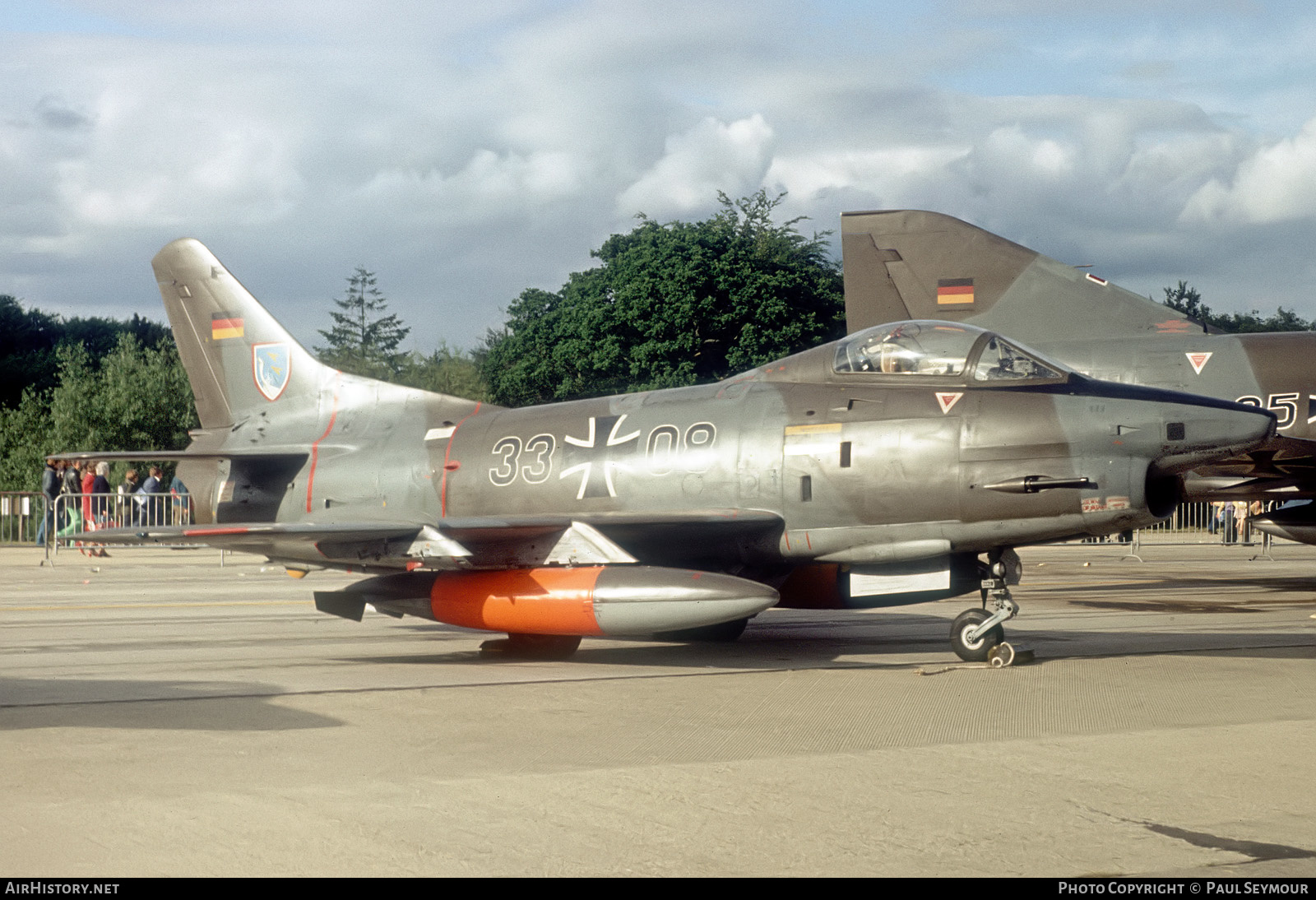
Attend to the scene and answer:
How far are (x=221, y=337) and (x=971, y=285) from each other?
1109 centimetres

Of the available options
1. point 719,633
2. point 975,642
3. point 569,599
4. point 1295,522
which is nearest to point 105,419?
point 719,633

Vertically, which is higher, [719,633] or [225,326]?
[225,326]

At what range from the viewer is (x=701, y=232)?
59094mm

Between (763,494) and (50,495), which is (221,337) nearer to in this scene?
(763,494)

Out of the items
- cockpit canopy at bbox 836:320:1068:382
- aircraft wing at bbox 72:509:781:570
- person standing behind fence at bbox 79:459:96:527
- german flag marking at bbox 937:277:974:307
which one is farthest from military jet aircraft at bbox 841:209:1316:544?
person standing behind fence at bbox 79:459:96:527

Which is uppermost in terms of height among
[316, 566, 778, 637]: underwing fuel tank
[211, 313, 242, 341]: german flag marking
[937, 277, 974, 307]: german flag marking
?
[937, 277, 974, 307]: german flag marking

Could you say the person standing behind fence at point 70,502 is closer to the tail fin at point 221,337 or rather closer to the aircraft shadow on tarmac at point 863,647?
the tail fin at point 221,337

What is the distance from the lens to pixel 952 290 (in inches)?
755

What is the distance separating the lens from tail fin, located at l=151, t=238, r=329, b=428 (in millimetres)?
14352

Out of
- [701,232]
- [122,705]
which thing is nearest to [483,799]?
[122,705]

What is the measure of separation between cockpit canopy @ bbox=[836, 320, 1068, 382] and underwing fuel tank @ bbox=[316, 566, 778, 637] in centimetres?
242

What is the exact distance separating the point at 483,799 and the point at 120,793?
5.50ft

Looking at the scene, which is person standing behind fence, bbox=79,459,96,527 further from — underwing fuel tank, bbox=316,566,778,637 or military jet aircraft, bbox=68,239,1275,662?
underwing fuel tank, bbox=316,566,778,637

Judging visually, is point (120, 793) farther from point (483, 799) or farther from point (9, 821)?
point (483, 799)
